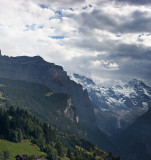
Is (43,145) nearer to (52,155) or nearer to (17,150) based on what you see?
(52,155)

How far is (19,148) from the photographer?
6422 inches

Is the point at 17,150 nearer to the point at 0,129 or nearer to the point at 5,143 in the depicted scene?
the point at 5,143

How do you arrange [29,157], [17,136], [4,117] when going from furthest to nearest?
[4,117], [17,136], [29,157]

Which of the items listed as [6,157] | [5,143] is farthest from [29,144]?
[6,157]

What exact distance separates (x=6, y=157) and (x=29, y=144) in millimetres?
37625

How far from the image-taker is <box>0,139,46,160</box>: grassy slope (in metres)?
155

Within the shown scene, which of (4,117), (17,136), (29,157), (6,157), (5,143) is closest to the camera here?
(6,157)

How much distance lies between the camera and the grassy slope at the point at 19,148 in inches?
6097

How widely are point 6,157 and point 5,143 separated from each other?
21.5 metres

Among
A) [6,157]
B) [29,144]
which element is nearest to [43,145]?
[29,144]

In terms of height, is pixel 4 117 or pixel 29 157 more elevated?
pixel 4 117

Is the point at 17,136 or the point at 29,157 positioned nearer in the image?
the point at 29,157

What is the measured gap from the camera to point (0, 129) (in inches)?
7003

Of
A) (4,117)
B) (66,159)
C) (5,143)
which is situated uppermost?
(4,117)
